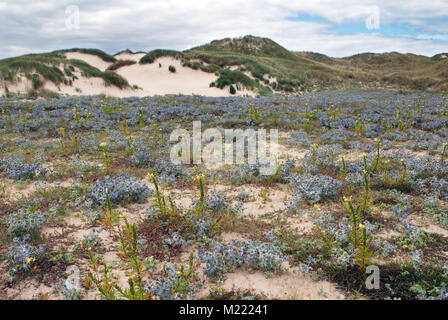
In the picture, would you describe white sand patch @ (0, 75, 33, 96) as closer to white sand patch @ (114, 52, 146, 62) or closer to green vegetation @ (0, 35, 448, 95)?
green vegetation @ (0, 35, 448, 95)

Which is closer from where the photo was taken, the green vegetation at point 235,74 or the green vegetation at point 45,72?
the green vegetation at point 45,72

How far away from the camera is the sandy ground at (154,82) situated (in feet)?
77.2

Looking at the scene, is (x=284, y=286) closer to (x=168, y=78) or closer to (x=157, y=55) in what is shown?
(x=168, y=78)

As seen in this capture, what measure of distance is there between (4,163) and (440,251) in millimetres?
9162

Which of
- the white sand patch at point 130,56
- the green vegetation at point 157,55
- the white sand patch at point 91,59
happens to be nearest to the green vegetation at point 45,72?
the green vegetation at point 157,55

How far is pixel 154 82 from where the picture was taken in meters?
29.6

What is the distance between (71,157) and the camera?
8.07m

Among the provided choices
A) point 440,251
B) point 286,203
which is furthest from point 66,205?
point 440,251

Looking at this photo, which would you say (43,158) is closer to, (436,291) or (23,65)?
(436,291)

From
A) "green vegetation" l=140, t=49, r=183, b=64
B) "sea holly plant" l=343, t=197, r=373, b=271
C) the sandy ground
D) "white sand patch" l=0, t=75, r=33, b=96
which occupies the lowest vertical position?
"sea holly plant" l=343, t=197, r=373, b=271

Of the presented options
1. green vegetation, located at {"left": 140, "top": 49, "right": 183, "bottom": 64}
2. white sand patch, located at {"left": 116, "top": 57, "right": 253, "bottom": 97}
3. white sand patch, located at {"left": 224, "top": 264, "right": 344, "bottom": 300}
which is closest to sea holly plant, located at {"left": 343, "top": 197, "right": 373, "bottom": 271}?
white sand patch, located at {"left": 224, "top": 264, "right": 344, "bottom": 300}

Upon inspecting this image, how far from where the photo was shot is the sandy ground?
23531 millimetres

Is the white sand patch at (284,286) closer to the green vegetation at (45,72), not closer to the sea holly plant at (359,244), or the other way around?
the sea holly plant at (359,244)
